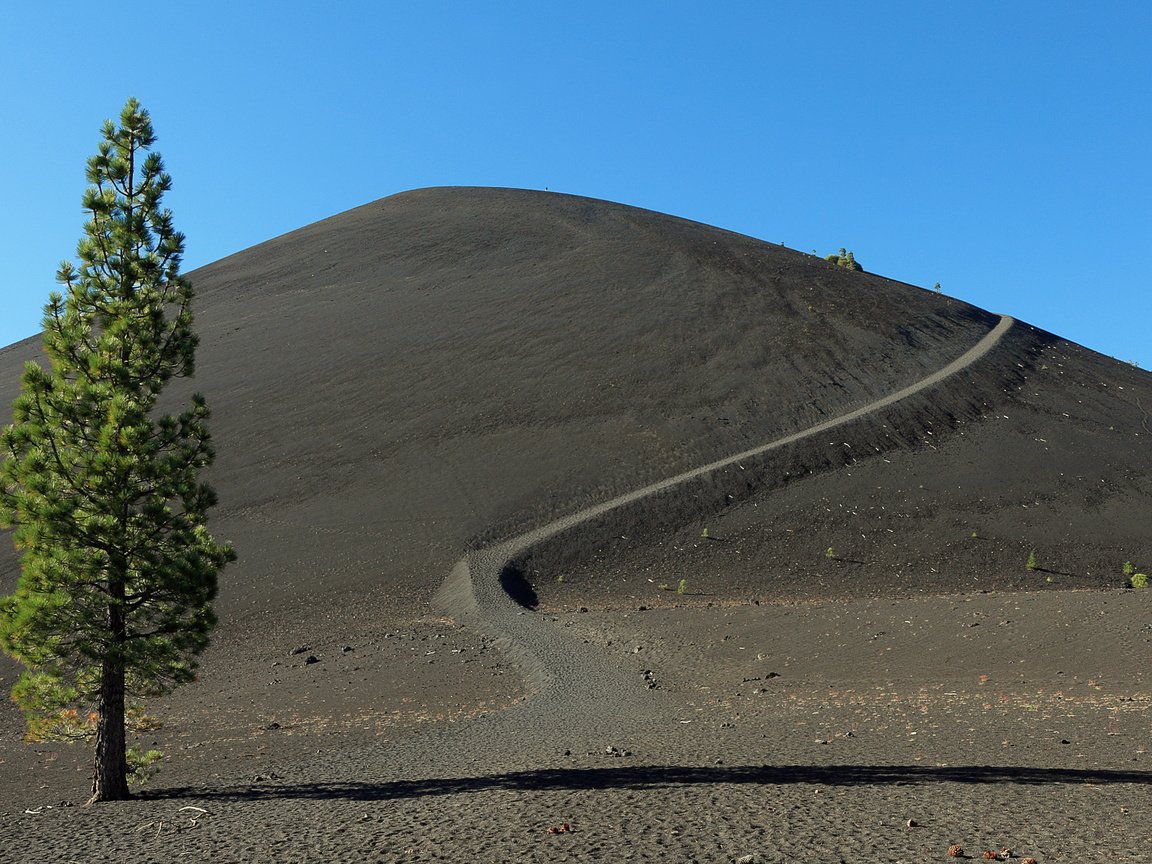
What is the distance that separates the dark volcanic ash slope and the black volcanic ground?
141 mm

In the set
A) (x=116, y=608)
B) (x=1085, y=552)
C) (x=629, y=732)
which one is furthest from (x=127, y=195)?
(x=1085, y=552)

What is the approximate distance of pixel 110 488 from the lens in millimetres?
11977

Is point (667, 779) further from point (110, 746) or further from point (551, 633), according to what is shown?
point (551, 633)

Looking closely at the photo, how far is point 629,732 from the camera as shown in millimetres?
14844

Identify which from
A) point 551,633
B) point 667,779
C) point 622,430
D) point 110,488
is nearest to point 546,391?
point 622,430

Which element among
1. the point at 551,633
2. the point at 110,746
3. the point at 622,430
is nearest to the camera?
the point at 110,746

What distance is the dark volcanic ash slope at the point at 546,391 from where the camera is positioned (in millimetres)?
32625

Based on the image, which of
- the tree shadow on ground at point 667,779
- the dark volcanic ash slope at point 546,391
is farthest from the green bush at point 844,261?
the tree shadow on ground at point 667,779

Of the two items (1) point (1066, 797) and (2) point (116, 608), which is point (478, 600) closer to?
(2) point (116, 608)

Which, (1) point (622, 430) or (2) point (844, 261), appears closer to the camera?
(1) point (622, 430)

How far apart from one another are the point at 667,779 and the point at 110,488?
7.78 m

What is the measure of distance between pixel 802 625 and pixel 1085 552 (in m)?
14.6

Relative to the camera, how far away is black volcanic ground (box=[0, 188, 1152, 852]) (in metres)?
30.2

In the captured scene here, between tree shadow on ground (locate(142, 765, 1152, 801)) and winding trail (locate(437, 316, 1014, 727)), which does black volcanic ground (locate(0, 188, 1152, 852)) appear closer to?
winding trail (locate(437, 316, 1014, 727))
